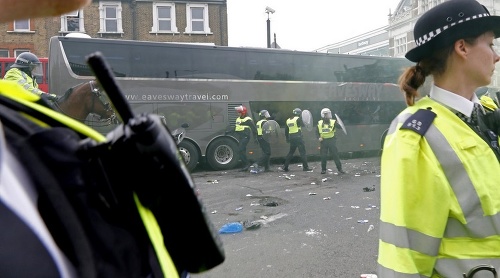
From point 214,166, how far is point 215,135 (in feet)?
A: 3.35

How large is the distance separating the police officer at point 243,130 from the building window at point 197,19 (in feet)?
56.0

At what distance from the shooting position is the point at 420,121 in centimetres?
183

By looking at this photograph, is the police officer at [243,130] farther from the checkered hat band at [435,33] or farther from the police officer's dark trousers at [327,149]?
the checkered hat band at [435,33]

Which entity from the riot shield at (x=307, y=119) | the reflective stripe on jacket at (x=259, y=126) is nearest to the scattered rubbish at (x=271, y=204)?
the reflective stripe on jacket at (x=259, y=126)

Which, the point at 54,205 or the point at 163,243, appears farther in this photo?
the point at 163,243

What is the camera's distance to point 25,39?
88.8 feet

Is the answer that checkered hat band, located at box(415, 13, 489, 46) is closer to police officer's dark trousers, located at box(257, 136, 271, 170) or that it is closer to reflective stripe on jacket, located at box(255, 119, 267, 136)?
police officer's dark trousers, located at box(257, 136, 271, 170)

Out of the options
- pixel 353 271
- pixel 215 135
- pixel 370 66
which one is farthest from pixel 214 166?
pixel 353 271

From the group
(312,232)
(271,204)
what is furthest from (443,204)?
(271,204)

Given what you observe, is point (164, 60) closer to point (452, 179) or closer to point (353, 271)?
point (353, 271)

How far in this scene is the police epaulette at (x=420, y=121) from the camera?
1.80 meters

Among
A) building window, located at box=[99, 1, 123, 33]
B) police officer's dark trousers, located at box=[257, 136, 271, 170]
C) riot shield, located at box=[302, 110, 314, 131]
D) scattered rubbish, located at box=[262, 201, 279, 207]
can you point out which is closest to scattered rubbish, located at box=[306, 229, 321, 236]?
scattered rubbish, located at box=[262, 201, 279, 207]

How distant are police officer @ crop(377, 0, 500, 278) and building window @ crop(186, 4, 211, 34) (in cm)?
2915

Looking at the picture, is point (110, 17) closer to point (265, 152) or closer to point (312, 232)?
point (265, 152)
